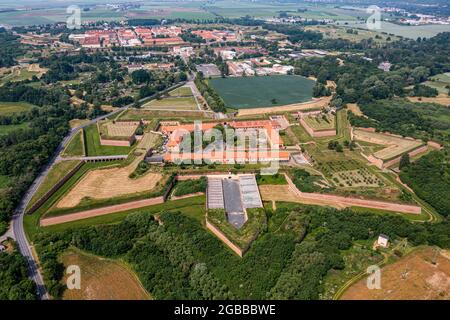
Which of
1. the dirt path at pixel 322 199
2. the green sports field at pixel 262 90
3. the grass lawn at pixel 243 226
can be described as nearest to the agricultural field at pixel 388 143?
the dirt path at pixel 322 199

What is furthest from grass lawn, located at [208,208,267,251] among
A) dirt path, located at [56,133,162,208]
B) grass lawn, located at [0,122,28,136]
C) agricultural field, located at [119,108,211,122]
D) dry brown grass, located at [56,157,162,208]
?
grass lawn, located at [0,122,28,136]

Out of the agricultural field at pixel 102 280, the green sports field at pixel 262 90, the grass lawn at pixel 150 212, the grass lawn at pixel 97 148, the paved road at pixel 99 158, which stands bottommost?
the agricultural field at pixel 102 280

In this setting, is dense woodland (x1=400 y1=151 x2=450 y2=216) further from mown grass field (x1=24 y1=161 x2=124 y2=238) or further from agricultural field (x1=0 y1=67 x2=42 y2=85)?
agricultural field (x1=0 y1=67 x2=42 y2=85)

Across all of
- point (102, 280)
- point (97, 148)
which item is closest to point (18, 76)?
point (97, 148)

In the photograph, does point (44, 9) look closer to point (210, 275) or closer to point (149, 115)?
point (149, 115)

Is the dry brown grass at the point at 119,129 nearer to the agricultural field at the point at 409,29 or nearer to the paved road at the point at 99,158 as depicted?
the paved road at the point at 99,158

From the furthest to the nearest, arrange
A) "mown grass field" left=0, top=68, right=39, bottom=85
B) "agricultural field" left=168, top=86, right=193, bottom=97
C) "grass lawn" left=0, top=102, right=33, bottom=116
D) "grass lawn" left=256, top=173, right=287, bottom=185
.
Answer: "mown grass field" left=0, top=68, right=39, bottom=85 → "agricultural field" left=168, top=86, right=193, bottom=97 → "grass lawn" left=0, top=102, right=33, bottom=116 → "grass lawn" left=256, top=173, right=287, bottom=185
